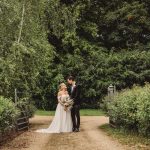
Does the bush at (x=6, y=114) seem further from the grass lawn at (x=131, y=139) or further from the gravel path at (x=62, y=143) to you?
the grass lawn at (x=131, y=139)

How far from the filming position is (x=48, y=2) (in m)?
27.2

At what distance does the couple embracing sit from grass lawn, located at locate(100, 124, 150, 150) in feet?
6.53

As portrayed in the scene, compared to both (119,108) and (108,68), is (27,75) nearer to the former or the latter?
(119,108)

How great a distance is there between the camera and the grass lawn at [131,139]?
52.3 ft

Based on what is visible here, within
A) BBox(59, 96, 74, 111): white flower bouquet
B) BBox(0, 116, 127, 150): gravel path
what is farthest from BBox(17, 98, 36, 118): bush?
BBox(0, 116, 127, 150): gravel path

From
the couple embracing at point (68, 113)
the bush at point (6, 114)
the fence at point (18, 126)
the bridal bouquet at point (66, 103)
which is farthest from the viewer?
the bridal bouquet at point (66, 103)

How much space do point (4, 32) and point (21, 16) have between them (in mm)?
1646

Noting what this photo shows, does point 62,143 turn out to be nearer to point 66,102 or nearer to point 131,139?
point 131,139

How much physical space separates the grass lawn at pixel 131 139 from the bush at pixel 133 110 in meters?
0.29

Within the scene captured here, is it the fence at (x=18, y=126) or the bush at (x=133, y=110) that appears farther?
the fence at (x=18, y=126)

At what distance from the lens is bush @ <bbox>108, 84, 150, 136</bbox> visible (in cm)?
1733

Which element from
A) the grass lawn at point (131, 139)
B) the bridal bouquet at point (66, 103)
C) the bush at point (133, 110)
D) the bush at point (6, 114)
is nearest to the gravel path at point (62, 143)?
the grass lawn at point (131, 139)

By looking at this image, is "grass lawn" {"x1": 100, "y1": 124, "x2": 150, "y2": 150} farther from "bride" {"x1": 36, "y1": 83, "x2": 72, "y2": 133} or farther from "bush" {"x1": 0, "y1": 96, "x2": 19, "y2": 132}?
"bush" {"x1": 0, "y1": 96, "x2": 19, "y2": 132}

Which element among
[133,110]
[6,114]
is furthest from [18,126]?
[6,114]
